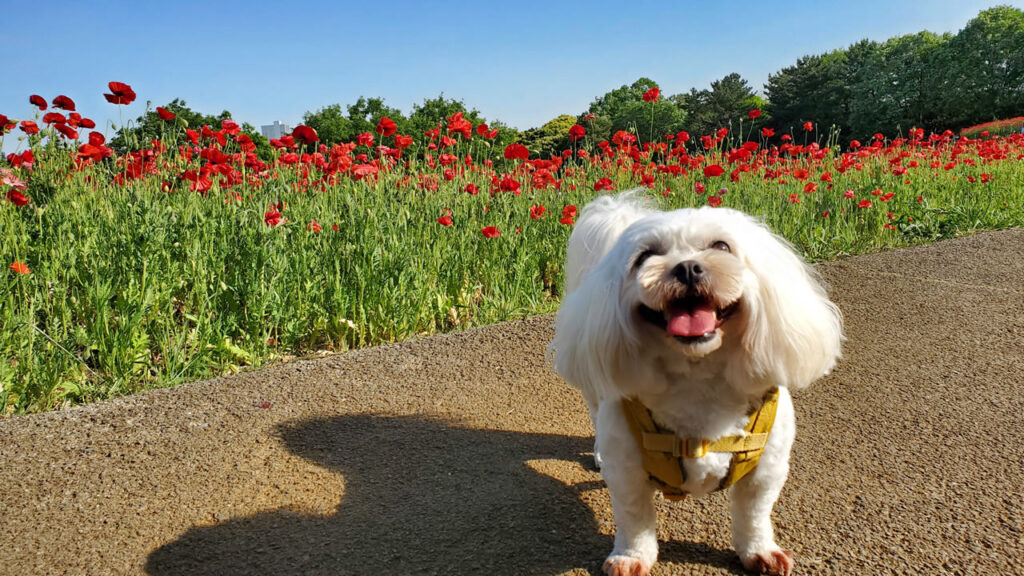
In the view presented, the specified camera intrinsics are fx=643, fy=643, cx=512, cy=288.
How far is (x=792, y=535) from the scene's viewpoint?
235 cm

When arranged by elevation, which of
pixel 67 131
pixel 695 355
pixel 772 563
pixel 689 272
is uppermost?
pixel 67 131

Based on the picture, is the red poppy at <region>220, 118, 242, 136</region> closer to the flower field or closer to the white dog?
the flower field

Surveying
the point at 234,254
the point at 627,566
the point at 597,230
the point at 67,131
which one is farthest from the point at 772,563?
the point at 67,131

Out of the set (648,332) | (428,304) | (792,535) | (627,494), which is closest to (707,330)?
(648,332)

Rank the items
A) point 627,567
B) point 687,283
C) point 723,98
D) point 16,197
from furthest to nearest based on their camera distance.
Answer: point 723,98 → point 16,197 → point 627,567 → point 687,283

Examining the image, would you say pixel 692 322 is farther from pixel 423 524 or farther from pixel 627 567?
pixel 423 524

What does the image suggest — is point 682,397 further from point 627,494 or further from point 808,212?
point 808,212

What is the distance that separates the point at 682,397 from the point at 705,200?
5.51m

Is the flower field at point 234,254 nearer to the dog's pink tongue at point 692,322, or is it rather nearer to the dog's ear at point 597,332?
the dog's ear at point 597,332

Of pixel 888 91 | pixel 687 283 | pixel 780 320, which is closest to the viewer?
pixel 687 283

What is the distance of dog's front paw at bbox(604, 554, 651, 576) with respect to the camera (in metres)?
2.04

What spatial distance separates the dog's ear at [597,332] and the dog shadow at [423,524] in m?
0.77

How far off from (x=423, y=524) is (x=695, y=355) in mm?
1387

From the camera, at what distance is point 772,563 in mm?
2066
